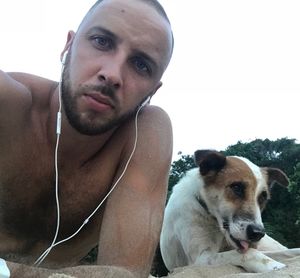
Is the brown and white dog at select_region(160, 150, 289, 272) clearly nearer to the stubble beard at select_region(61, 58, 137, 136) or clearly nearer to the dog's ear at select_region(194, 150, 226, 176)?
the dog's ear at select_region(194, 150, 226, 176)

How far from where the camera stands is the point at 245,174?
4.09m

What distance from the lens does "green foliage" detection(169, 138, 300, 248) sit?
17775 mm

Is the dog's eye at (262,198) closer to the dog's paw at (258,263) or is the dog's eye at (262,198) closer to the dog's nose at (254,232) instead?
the dog's nose at (254,232)

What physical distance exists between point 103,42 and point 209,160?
2140 mm

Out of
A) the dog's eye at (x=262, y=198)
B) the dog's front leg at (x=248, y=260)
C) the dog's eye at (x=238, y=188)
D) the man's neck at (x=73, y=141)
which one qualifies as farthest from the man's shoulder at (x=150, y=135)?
the dog's eye at (x=262, y=198)

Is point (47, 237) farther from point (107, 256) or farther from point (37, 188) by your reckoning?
point (107, 256)

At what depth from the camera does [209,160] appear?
166 inches

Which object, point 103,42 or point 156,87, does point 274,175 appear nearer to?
point 156,87

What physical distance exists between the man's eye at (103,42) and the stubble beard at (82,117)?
0.65 ft

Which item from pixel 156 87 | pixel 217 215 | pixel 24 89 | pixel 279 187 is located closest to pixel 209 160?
pixel 217 215

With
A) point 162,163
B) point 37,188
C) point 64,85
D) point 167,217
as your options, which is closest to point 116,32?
point 64,85

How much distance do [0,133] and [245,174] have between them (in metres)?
2.35

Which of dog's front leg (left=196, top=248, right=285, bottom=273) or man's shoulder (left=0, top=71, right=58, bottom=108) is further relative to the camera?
dog's front leg (left=196, top=248, right=285, bottom=273)

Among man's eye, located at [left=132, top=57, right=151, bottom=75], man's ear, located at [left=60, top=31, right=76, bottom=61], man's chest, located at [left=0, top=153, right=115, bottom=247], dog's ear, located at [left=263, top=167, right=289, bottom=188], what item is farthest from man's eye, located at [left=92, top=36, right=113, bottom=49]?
dog's ear, located at [left=263, top=167, right=289, bottom=188]
